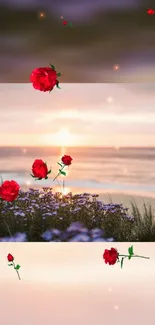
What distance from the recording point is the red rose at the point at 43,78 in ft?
9.39

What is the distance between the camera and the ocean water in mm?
4461

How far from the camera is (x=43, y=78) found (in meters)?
2.87

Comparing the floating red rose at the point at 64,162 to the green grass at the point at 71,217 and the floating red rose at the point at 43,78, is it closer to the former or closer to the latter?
the green grass at the point at 71,217

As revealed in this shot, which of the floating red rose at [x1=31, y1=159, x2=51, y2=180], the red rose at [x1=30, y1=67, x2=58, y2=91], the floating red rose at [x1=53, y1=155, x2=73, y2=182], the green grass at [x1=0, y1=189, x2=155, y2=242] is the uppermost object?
the red rose at [x1=30, y1=67, x2=58, y2=91]

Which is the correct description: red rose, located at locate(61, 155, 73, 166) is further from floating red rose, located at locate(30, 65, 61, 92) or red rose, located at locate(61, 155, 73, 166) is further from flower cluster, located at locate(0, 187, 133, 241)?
floating red rose, located at locate(30, 65, 61, 92)

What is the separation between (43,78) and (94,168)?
1.71 meters

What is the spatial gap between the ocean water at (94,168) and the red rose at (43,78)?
1605 millimetres

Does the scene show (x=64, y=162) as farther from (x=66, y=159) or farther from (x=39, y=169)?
(x=39, y=169)

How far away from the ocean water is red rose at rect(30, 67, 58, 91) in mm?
1605

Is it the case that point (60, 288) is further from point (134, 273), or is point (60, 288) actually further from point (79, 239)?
point (79, 239)

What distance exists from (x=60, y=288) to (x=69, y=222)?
1.37 meters

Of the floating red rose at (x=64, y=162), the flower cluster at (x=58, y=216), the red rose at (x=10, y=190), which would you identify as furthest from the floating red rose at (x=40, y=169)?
the flower cluster at (x=58, y=216)

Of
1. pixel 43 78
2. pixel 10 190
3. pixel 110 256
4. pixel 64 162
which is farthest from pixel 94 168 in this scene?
pixel 43 78

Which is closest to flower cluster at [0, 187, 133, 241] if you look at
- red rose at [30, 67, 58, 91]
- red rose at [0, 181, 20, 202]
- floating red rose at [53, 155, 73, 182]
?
floating red rose at [53, 155, 73, 182]
